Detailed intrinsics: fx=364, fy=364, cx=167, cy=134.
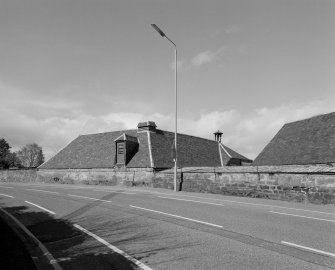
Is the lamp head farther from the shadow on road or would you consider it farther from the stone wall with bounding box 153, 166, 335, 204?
the shadow on road

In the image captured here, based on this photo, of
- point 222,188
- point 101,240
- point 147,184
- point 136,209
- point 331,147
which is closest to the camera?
point 101,240

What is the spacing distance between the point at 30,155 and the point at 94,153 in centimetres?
8751

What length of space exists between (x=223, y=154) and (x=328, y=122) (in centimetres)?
2327

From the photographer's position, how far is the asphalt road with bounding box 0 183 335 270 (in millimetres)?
6672

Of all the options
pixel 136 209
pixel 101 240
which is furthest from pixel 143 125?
pixel 101 240

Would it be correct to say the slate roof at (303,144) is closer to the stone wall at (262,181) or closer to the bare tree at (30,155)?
the stone wall at (262,181)

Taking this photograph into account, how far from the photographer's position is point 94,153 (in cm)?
4400

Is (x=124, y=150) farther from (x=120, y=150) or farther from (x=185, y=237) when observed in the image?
(x=185, y=237)

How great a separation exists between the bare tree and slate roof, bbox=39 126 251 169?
7915 cm

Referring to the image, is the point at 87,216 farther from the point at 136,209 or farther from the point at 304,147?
the point at 304,147

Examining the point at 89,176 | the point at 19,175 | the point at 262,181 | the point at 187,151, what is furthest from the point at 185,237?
the point at 19,175

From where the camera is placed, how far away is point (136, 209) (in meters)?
13.9

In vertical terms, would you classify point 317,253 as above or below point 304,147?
below

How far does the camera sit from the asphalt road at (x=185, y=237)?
6.67m
